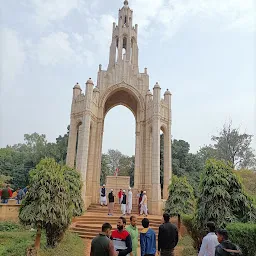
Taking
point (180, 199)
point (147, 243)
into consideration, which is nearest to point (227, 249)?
point (147, 243)

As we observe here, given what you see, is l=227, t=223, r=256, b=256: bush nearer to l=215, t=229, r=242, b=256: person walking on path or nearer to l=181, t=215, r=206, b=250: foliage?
l=181, t=215, r=206, b=250: foliage

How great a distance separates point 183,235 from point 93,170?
924 centimetres

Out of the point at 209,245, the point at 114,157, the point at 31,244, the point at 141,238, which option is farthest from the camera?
the point at 114,157

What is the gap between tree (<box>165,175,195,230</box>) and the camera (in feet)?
33.9

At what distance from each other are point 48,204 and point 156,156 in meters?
10.8

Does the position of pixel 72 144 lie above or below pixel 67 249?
above

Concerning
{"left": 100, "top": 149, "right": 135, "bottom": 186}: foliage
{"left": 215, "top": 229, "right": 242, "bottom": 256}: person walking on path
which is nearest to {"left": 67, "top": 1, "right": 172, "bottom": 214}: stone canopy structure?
{"left": 215, "top": 229, "right": 242, "bottom": 256}: person walking on path

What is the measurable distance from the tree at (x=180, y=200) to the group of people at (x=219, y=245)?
580 centimetres

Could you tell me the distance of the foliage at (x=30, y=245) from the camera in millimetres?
7009

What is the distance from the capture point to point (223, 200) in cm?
670

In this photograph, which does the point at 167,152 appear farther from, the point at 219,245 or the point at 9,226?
the point at 219,245

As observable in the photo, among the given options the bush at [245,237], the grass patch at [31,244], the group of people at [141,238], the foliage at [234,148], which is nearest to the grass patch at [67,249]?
the grass patch at [31,244]

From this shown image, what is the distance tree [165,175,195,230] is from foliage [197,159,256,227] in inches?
132

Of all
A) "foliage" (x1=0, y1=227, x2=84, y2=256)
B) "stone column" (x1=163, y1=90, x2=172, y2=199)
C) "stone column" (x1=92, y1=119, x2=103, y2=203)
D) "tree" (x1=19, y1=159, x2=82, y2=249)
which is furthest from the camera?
"stone column" (x1=92, y1=119, x2=103, y2=203)
